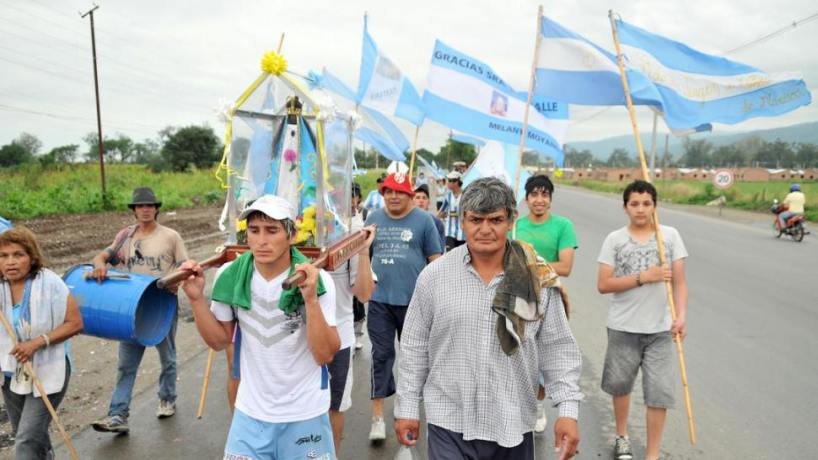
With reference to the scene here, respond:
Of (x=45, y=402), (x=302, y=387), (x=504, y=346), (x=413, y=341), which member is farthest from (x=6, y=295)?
(x=504, y=346)

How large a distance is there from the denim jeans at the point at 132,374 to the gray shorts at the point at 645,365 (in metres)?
2.99

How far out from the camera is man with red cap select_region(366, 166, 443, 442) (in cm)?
425

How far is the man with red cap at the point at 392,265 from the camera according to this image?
4.25 meters

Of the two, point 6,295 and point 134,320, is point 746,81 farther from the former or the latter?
point 6,295

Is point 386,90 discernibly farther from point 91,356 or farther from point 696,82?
point 91,356

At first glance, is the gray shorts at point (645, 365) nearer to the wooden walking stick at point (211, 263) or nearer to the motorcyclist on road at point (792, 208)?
the wooden walking stick at point (211, 263)

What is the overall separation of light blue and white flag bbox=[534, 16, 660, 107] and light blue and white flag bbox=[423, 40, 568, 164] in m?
1.13

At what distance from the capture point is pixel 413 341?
2.42 meters

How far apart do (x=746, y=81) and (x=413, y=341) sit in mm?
3851

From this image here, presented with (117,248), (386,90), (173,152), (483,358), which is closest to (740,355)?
→ (483,358)

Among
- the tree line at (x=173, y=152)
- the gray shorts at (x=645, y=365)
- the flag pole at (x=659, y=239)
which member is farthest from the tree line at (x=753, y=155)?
the gray shorts at (x=645, y=365)

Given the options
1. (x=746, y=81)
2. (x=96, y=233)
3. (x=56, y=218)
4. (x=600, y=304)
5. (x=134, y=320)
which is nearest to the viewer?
(x=134, y=320)

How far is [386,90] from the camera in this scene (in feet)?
25.5

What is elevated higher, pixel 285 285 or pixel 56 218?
pixel 285 285
